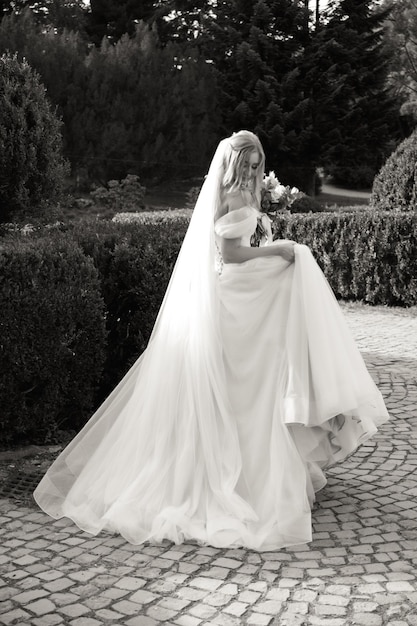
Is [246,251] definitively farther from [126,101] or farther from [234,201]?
[126,101]

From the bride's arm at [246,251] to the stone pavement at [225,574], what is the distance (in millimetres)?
1371

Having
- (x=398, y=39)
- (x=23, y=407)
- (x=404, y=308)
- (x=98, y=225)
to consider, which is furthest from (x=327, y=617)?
(x=398, y=39)

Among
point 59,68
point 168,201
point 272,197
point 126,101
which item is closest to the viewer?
point 272,197

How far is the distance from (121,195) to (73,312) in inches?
733

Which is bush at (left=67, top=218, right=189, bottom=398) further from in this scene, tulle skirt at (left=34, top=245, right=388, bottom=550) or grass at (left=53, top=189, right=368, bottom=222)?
grass at (left=53, top=189, right=368, bottom=222)

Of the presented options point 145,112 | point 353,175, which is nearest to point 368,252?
point 145,112

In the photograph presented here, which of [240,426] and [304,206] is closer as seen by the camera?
[240,426]

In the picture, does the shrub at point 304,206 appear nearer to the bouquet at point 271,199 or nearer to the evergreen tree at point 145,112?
the evergreen tree at point 145,112

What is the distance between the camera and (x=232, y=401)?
395 cm

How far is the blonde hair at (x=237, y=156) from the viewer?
12.9 ft

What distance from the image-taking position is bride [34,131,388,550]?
3.75 m

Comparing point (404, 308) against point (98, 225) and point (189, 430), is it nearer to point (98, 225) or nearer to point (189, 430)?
point (98, 225)

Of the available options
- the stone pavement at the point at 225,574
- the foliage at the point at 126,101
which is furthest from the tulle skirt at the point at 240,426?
the foliage at the point at 126,101

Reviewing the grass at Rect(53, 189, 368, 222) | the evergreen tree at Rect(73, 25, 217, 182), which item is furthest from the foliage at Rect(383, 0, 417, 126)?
the evergreen tree at Rect(73, 25, 217, 182)
